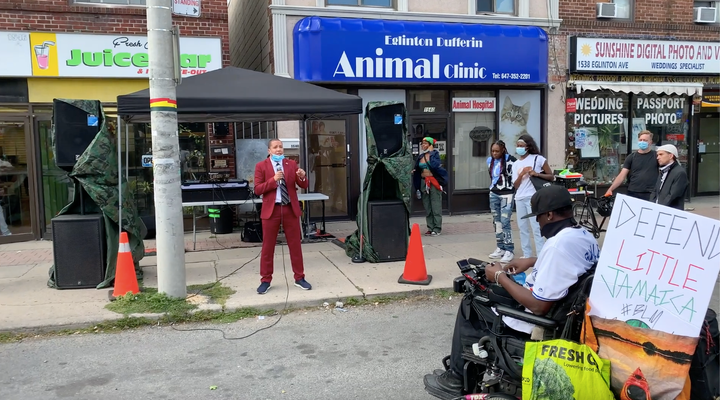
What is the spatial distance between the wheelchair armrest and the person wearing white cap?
4642mm

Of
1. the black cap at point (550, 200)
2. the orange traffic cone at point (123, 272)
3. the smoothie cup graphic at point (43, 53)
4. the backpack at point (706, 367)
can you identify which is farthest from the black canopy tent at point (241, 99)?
the backpack at point (706, 367)

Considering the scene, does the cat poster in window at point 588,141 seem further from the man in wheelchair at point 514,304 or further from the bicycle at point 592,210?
the man in wheelchair at point 514,304

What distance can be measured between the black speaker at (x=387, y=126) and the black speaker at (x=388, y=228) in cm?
75

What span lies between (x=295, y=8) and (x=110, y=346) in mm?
7809

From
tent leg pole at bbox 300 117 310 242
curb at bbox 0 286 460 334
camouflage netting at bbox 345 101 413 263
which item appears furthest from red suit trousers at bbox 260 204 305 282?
tent leg pole at bbox 300 117 310 242

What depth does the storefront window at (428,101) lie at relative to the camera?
12180mm

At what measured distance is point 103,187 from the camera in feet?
22.7

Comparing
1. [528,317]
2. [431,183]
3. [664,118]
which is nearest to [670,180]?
[431,183]

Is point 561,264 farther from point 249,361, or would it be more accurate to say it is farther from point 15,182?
point 15,182

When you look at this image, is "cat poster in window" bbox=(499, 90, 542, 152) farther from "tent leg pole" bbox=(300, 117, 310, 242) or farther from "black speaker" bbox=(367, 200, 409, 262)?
"black speaker" bbox=(367, 200, 409, 262)

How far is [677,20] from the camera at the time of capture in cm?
1376

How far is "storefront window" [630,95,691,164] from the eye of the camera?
13.7 m

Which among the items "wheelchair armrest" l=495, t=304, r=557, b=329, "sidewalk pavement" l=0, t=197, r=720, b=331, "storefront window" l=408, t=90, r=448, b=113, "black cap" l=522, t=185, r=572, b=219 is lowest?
"sidewalk pavement" l=0, t=197, r=720, b=331

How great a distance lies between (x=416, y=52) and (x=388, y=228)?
4998 mm
